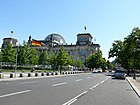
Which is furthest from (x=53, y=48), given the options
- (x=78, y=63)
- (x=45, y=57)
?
(x=45, y=57)

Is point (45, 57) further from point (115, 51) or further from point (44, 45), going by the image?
point (44, 45)

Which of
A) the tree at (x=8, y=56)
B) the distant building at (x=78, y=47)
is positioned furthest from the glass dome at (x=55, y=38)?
the tree at (x=8, y=56)

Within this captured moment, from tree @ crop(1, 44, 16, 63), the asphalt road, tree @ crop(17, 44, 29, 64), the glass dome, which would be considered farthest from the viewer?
the glass dome

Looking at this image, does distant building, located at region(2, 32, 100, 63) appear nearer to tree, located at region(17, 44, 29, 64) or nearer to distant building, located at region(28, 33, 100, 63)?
distant building, located at region(28, 33, 100, 63)

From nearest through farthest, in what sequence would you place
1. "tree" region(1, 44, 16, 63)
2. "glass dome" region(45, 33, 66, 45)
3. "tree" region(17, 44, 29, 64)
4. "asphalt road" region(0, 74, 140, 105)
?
"asphalt road" region(0, 74, 140, 105)
"tree" region(1, 44, 16, 63)
"tree" region(17, 44, 29, 64)
"glass dome" region(45, 33, 66, 45)

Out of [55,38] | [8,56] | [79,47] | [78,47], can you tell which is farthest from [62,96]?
[55,38]

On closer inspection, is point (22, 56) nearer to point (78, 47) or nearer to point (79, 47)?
point (78, 47)

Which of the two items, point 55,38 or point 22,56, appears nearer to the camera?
point 22,56

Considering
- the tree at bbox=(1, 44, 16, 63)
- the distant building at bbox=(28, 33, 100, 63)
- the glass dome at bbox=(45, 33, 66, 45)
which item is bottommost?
the tree at bbox=(1, 44, 16, 63)

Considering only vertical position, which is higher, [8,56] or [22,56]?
[22,56]

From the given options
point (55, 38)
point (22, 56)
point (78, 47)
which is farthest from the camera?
point (55, 38)

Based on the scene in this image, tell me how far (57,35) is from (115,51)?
104279 millimetres

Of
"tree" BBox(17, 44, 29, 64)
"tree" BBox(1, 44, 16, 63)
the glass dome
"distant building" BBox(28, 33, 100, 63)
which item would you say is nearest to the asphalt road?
"tree" BBox(1, 44, 16, 63)

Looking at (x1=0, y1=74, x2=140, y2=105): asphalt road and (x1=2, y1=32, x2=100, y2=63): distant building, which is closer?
(x1=0, y1=74, x2=140, y2=105): asphalt road
